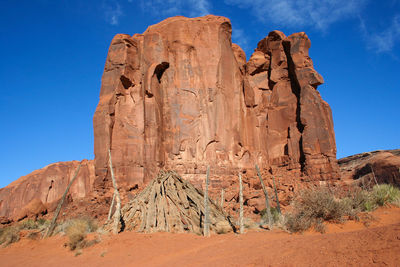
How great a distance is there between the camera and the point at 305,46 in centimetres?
3023

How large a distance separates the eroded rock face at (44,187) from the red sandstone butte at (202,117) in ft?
0.45

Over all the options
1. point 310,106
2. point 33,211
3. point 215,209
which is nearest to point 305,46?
point 310,106

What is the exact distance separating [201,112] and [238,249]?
20401 millimetres

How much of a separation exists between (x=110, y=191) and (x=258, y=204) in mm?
11635

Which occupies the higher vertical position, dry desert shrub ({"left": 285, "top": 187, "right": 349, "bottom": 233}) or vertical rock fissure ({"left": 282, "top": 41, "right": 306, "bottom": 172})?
vertical rock fissure ({"left": 282, "top": 41, "right": 306, "bottom": 172})

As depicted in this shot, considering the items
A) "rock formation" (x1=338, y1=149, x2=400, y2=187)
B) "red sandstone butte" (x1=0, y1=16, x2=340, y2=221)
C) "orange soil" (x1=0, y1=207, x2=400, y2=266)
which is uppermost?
"red sandstone butte" (x1=0, y1=16, x2=340, y2=221)

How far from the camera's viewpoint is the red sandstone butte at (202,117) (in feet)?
84.1

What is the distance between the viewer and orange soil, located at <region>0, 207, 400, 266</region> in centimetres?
Answer: 499

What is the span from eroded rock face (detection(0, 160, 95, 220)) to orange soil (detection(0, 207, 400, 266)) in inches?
690

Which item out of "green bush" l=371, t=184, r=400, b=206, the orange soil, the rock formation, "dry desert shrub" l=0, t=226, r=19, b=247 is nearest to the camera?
the orange soil

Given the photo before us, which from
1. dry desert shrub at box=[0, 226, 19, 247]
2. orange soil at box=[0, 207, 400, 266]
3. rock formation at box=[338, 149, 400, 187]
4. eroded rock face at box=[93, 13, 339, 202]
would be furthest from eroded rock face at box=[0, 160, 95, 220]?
rock formation at box=[338, 149, 400, 187]

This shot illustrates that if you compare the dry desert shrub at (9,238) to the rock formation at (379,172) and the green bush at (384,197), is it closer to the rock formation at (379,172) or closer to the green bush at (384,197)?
the green bush at (384,197)

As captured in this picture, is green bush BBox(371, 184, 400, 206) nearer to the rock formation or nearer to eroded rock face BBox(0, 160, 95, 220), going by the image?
the rock formation

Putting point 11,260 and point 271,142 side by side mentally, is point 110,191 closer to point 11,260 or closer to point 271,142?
point 11,260
